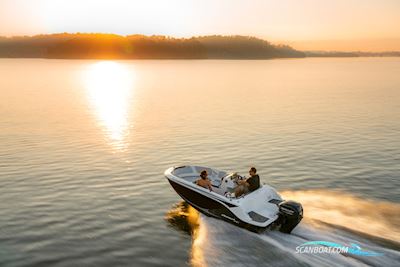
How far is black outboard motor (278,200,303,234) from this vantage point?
17.5 m

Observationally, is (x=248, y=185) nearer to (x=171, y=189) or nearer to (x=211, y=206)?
(x=211, y=206)

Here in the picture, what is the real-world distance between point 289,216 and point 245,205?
2110 millimetres

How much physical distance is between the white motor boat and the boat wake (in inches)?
20.3

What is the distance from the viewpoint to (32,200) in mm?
22984

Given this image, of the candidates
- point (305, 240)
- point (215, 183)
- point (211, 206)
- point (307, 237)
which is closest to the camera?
point (305, 240)

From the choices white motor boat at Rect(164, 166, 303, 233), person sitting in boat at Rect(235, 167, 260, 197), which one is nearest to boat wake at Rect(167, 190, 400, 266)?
white motor boat at Rect(164, 166, 303, 233)

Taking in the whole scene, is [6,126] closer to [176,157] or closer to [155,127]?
[155,127]

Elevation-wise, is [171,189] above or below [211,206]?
below

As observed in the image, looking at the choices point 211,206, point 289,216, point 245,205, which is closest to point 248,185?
point 245,205

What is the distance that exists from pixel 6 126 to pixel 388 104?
192 ft

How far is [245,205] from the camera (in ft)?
60.8

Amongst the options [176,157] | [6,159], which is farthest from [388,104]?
[6,159]

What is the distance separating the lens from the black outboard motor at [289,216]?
17516 mm

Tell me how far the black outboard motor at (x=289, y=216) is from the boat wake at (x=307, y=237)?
39 cm
